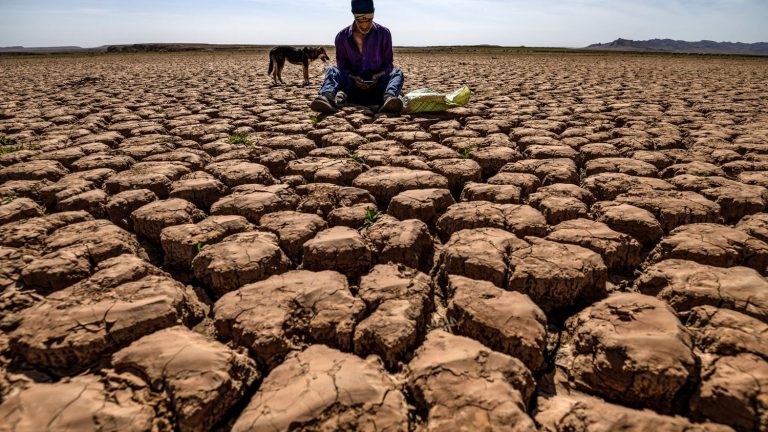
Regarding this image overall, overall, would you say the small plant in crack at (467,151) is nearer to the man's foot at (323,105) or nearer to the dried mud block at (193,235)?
the dried mud block at (193,235)

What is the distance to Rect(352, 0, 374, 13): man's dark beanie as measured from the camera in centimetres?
391

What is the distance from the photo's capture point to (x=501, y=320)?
112 centimetres

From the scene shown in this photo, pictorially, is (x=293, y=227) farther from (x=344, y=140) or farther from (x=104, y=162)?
(x=104, y=162)

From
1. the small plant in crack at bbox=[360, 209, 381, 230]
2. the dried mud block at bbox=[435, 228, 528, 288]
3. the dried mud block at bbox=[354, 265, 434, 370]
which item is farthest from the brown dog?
the dried mud block at bbox=[354, 265, 434, 370]

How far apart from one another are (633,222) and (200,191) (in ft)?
6.32

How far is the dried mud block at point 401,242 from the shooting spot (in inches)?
59.1

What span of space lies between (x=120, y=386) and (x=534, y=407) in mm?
954

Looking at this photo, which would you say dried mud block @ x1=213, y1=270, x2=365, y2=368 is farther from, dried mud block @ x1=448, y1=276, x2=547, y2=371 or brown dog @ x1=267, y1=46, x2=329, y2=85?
brown dog @ x1=267, y1=46, x2=329, y2=85

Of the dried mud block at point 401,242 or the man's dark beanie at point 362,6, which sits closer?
the dried mud block at point 401,242

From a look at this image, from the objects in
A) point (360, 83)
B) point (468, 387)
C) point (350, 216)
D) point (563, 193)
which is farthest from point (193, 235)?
point (360, 83)

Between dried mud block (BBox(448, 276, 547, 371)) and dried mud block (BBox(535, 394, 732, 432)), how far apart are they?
0.14 meters

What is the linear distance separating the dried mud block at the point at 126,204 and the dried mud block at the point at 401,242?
1.05 metres

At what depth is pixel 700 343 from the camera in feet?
3.42

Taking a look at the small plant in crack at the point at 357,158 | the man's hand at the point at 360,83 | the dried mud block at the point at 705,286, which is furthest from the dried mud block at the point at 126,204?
the man's hand at the point at 360,83
